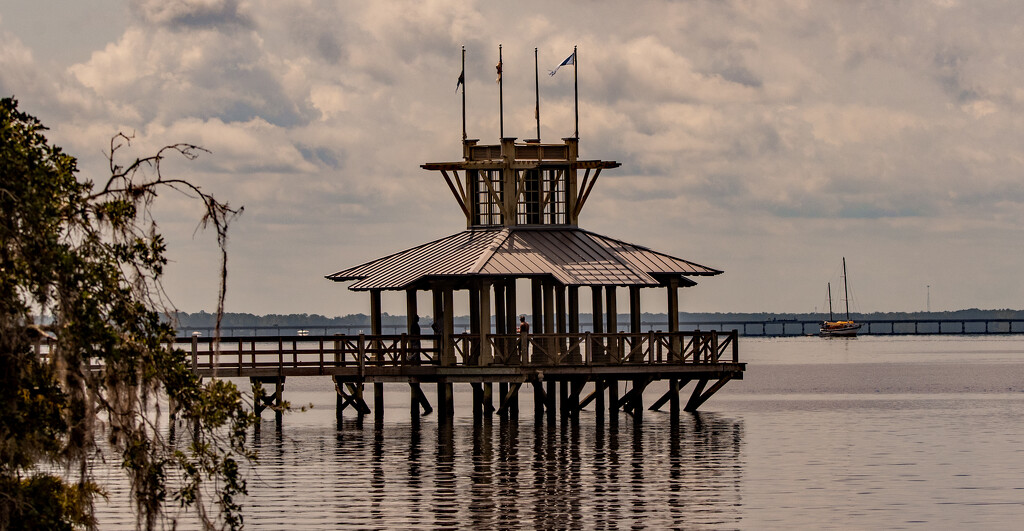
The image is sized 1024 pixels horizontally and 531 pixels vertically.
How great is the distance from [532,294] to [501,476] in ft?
44.9

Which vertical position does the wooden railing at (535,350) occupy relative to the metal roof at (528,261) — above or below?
below

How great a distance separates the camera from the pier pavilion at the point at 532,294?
38656 mm

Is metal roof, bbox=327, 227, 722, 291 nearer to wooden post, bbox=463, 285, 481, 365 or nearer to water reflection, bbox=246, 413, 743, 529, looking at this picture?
wooden post, bbox=463, 285, 481, 365

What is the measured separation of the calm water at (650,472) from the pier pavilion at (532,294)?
4.49 feet

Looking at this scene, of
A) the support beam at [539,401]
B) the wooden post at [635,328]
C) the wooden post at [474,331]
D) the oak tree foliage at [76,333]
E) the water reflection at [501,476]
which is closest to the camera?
the oak tree foliage at [76,333]

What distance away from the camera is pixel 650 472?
99.7 feet

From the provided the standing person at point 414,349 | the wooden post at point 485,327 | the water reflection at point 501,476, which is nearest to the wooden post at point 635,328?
the water reflection at point 501,476

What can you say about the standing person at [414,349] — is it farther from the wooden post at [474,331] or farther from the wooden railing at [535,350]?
the wooden post at [474,331]

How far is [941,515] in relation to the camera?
82.5 ft

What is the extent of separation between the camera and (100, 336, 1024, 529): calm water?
24.8 m

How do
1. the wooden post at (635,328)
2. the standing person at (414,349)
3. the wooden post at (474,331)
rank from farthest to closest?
the standing person at (414,349) < the wooden post at (635,328) < the wooden post at (474,331)

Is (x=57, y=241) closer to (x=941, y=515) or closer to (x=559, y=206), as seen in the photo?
(x=941, y=515)

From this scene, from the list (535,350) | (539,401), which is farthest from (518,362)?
(539,401)

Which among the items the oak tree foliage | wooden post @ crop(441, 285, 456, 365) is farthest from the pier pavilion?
the oak tree foliage
